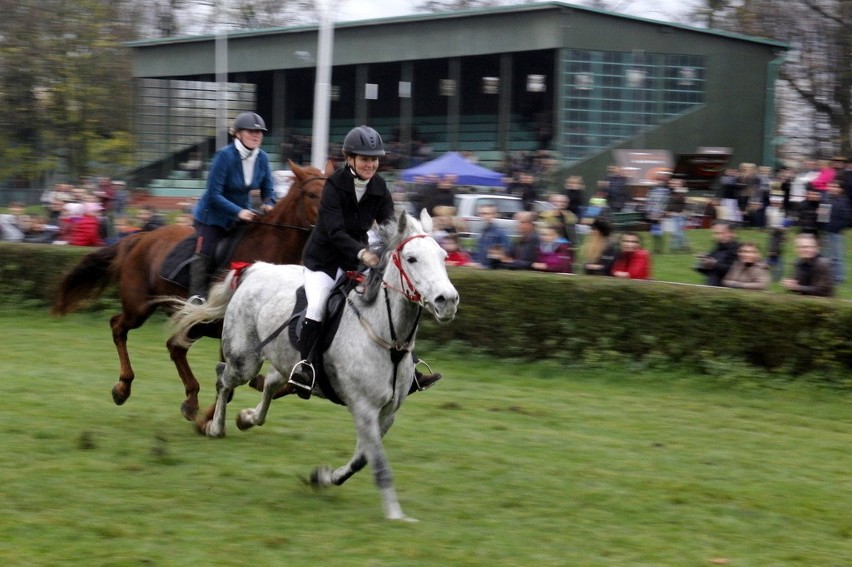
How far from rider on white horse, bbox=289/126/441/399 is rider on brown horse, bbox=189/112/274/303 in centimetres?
205

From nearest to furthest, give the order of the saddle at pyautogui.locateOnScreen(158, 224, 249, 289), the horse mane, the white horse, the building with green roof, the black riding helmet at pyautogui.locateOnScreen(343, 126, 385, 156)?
the white horse, the horse mane, the black riding helmet at pyautogui.locateOnScreen(343, 126, 385, 156), the saddle at pyautogui.locateOnScreen(158, 224, 249, 289), the building with green roof

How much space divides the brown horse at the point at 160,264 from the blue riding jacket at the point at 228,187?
0.24 metres

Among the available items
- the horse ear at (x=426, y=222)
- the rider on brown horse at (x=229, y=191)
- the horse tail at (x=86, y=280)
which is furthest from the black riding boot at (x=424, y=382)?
the horse tail at (x=86, y=280)

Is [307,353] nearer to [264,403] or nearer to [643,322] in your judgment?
[264,403]

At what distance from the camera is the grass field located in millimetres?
5789

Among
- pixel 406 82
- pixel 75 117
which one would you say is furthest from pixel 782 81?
pixel 75 117

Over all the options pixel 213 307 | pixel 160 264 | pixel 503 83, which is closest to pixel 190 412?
pixel 213 307

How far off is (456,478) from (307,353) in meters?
1.44

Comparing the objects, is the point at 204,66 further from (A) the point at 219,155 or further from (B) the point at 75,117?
(A) the point at 219,155

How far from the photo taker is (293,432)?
344 inches

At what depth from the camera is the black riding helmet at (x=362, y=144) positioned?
6535 mm

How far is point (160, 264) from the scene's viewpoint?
9.55 metres

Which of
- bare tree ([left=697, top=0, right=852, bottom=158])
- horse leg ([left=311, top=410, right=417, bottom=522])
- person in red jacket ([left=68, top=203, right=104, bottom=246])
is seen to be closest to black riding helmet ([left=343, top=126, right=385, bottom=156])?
horse leg ([left=311, top=410, right=417, bottom=522])

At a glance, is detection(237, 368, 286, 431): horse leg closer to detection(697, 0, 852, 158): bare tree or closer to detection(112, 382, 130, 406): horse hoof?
detection(112, 382, 130, 406): horse hoof
